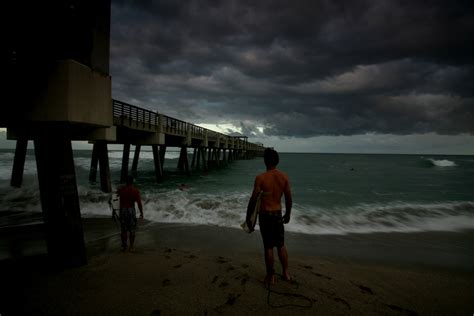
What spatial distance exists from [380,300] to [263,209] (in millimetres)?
2026

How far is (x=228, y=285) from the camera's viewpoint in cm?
335

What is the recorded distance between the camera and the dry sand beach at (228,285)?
2822mm

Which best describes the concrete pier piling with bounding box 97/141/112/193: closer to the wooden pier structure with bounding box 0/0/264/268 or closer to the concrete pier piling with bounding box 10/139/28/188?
the concrete pier piling with bounding box 10/139/28/188

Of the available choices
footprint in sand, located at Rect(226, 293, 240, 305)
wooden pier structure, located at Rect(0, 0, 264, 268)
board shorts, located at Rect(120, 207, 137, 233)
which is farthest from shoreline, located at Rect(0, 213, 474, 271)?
footprint in sand, located at Rect(226, 293, 240, 305)

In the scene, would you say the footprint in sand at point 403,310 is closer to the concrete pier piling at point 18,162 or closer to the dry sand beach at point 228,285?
the dry sand beach at point 228,285

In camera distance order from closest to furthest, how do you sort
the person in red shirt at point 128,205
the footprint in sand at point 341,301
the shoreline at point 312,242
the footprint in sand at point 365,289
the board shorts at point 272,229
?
1. the footprint in sand at point 341,301
2. the board shorts at point 272,229
3. the footprint in sand at point 365,289
4. the person in red shirt at point 128,205
5. the shoreline at point 312,242

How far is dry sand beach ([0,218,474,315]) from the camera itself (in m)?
2.82

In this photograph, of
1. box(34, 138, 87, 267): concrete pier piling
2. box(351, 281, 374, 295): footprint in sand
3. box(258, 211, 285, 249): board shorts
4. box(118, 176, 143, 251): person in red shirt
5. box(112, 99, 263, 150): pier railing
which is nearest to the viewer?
box(258, 211, 285, 249): board shorts

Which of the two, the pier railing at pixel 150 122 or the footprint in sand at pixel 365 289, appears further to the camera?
the pier railing at pixel 150 122

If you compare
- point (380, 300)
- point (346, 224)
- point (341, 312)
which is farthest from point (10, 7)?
point (346, 224)

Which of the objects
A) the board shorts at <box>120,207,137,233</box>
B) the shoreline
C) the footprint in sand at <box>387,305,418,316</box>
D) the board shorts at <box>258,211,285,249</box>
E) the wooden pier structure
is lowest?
the shoreline

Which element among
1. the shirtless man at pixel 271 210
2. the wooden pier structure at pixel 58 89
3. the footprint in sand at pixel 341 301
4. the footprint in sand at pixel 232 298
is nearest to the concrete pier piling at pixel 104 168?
the wooden pier structure at pixel 58 89

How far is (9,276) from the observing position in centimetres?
356

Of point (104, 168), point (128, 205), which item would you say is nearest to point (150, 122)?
point (104, 168)
